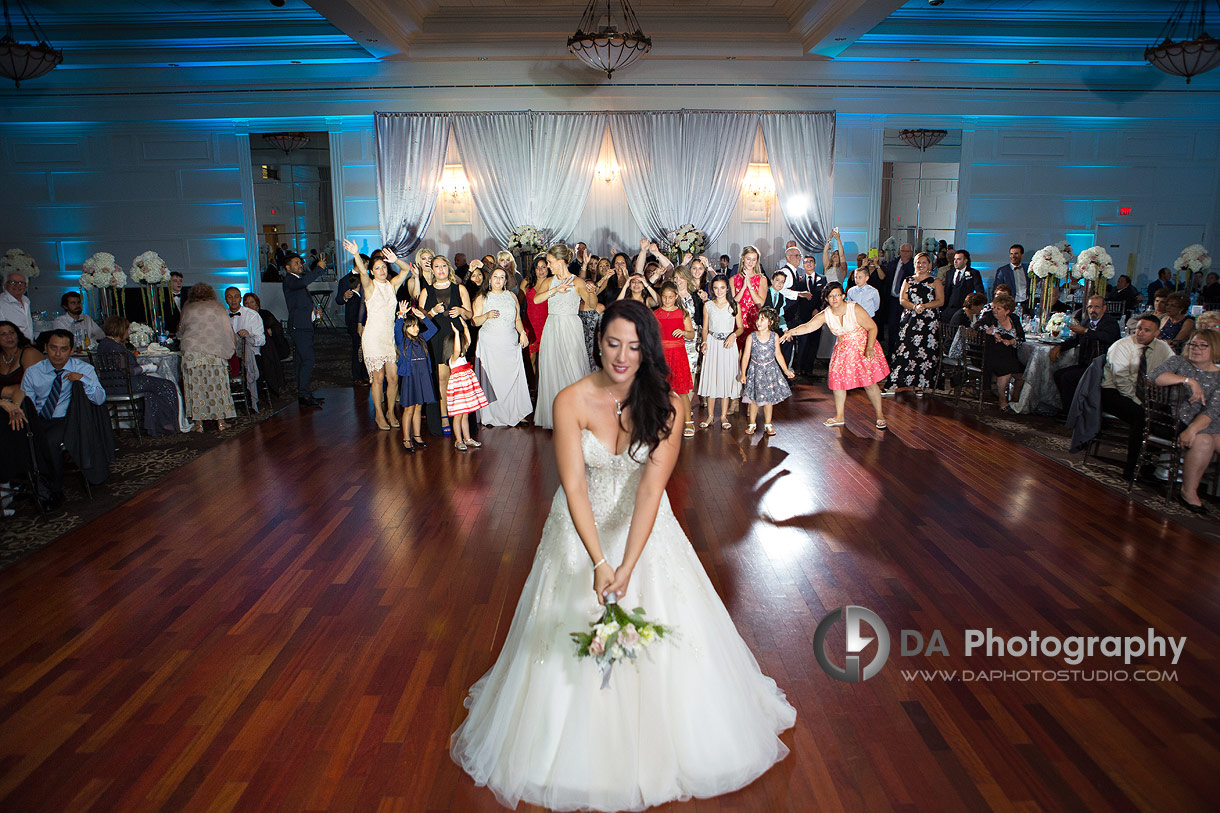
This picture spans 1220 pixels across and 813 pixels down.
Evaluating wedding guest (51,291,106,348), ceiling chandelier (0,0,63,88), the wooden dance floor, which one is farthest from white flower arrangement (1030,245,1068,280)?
ceiling chandelier (0,0,63,88)

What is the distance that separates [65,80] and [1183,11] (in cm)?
1477

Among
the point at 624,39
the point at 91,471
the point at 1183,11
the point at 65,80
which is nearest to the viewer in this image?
the point at 91,471

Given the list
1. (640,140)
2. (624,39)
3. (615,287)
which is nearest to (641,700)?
(615,287)

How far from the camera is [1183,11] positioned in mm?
9836

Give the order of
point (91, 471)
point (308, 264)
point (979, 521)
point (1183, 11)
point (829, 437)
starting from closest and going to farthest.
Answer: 1. point (979, 521)
2. point (91, 471)
3. point (829, 437)
4. point (1183, 11)
5. point (308, 264)

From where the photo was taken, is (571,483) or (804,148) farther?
(804,148)

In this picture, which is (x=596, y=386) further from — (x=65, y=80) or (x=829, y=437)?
(x=65, y=80)

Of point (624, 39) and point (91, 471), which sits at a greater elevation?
point (624, 39)

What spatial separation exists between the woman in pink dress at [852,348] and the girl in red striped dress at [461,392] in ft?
9.02

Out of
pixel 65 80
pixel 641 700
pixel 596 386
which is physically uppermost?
pixel 65 80

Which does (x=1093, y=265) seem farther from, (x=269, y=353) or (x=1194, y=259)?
(x=269, y=353)

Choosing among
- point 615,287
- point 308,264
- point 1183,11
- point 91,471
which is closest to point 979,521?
point 615,287

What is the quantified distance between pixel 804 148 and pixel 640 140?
2.34 meters

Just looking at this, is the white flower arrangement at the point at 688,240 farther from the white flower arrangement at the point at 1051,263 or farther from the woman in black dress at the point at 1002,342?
the white flower arrangement at the point at 1051,263
